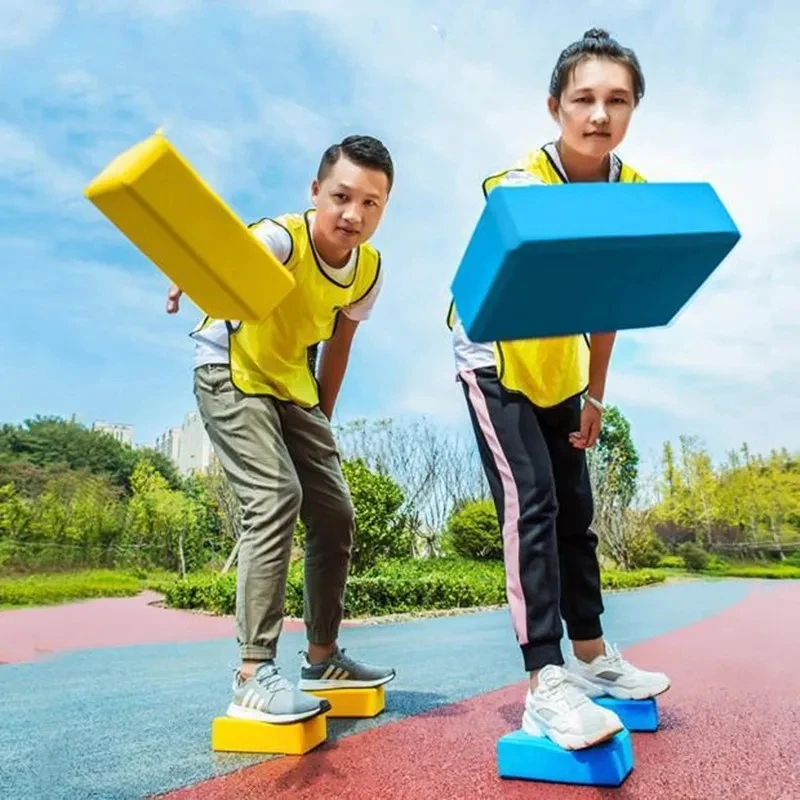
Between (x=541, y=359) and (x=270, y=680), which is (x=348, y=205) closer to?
(x=541, y=359)

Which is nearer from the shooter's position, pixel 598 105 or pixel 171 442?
pixel 598 105

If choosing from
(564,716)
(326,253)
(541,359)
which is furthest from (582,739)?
(326,253)

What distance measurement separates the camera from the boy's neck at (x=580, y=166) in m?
1.59

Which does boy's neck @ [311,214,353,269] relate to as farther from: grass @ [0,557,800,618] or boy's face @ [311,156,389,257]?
grass @ [0,557,800,618]

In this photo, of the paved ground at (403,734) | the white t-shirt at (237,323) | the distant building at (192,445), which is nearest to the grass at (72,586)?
the paved ground at (403,734)

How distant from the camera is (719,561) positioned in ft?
74.5

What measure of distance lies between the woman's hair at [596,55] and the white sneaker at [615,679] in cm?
124

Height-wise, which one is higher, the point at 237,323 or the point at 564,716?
the point at 237,323

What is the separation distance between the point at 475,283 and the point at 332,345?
1.06 metres

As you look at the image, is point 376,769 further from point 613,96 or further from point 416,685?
point 613,96

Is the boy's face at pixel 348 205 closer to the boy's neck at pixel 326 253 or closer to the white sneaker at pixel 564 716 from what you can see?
the boy's neck at pixel 326 253

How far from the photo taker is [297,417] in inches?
76.0

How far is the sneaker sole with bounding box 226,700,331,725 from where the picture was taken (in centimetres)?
150

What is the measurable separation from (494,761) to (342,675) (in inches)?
26.0
